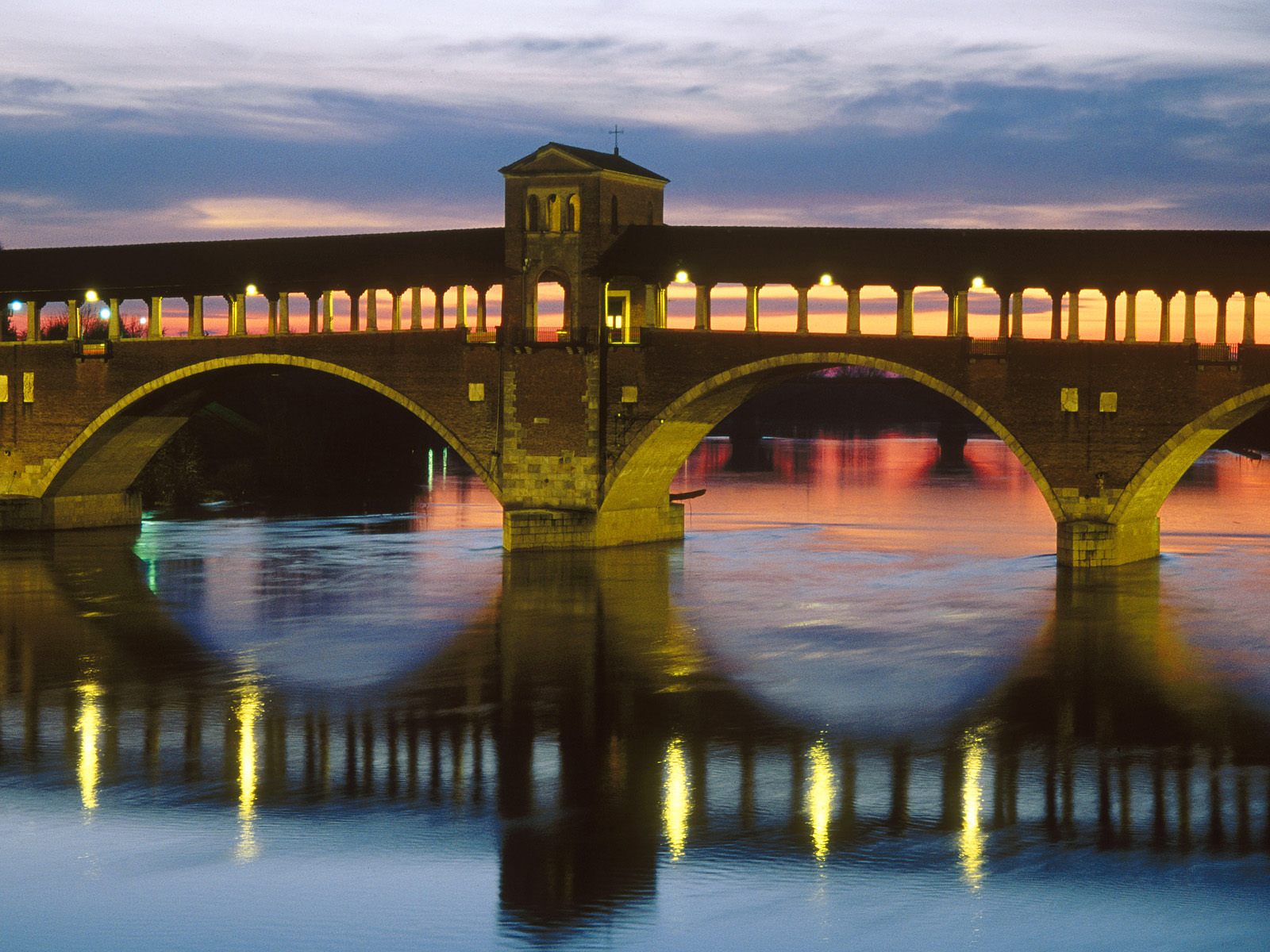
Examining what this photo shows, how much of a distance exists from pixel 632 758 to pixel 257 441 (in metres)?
54.7

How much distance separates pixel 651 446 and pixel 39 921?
26428 millimetres

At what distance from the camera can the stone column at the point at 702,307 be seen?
37.5 meters

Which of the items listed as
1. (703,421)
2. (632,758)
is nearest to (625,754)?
(632,758)

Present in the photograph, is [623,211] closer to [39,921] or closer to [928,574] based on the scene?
[928,574]

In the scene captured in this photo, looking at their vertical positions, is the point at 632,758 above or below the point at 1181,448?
below

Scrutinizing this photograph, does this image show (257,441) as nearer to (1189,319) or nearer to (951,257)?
(951,257)

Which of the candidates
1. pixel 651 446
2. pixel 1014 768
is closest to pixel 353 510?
pixel 651 446

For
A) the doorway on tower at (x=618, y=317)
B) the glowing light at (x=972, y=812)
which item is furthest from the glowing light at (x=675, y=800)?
the doorway on tower at (x=618, y=317)

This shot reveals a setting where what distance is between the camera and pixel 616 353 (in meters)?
38.0

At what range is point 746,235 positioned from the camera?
126 ft

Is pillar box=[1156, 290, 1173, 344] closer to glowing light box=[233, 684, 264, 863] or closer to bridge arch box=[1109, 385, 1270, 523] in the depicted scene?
bridge arch box=[1109, 385, 1270, 523]

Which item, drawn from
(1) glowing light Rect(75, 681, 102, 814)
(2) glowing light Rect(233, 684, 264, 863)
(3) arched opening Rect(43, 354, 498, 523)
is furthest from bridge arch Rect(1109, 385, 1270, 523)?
(1) glowing light Rect(75, 681, 102, 814)

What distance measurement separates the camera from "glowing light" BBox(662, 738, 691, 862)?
1462 cm

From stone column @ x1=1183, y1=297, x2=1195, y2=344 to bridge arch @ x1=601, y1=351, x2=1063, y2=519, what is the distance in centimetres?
373
